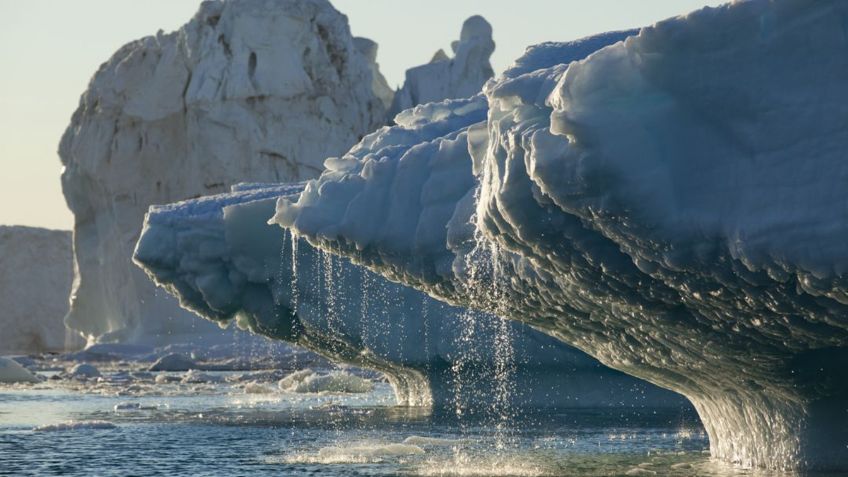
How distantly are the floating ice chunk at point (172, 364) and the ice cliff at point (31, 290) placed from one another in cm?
3169

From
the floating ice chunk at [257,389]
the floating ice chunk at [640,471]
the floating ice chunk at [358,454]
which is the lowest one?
the floating ice chunk at [640,471]

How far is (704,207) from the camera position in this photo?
9.27 meters

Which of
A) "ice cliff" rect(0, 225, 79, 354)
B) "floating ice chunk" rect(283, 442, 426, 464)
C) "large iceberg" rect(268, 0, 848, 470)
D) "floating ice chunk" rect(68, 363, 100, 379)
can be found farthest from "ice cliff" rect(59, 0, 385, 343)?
"large iceberg" rect(268, 0, 848, 470)

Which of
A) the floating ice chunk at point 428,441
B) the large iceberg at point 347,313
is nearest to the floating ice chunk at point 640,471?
the floating ice chunk at point 428,441

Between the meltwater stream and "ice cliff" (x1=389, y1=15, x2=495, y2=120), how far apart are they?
2843 cm

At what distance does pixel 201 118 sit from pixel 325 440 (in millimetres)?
32575

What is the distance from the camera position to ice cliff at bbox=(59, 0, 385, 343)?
48906 millimetres

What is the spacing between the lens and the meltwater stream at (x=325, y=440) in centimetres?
1448

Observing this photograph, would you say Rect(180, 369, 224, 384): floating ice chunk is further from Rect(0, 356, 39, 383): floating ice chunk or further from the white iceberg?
the white iceberg

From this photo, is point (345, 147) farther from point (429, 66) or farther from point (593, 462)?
point (593, 462)

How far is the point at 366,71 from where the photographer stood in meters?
53.7

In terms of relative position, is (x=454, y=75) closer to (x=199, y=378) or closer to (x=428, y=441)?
(x=199, y=378)

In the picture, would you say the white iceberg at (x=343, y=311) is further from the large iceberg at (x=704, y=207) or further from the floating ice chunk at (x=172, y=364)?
the floating ice chunk at (x=172, y=364)

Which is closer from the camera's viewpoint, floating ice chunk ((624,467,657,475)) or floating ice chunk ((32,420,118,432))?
floating ice chunk ((624,467,657,475))
